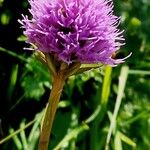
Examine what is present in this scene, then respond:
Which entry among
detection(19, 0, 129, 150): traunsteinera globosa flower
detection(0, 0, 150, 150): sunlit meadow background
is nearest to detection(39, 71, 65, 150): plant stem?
detection(19, 0, 129, 150): traunsteinera globosa flower

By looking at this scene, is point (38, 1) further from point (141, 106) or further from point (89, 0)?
point (141, 106)

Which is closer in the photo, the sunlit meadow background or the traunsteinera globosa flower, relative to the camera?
the traunsteinera globosa flower

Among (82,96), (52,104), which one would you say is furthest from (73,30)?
(82,96)

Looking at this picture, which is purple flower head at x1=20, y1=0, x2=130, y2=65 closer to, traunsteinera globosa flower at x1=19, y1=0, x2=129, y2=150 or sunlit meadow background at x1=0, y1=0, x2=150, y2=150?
traunsteinera globosa flower at x1=19, y1=0, x2=129, y2=150

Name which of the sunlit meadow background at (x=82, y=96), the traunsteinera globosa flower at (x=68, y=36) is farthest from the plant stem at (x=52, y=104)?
the sunlit meadow background at (x=82, y=96)

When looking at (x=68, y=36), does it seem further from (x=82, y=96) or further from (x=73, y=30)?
(x=82, y=96)

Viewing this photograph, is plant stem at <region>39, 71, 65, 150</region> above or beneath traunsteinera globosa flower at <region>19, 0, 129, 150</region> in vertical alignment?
beneath
